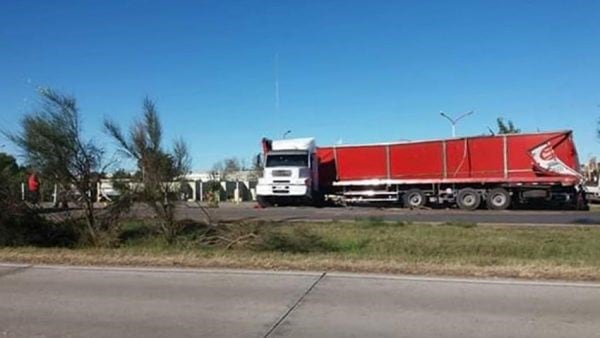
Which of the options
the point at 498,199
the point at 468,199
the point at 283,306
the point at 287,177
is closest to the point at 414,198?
the point at 468,199

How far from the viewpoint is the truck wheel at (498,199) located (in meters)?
30.2

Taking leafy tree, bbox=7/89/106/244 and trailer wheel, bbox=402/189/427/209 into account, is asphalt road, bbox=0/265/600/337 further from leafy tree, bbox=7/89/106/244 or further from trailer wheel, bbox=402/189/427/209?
trailer wheel, bbox=402/189/427/209

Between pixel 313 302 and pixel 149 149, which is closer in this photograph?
pixel 313 302

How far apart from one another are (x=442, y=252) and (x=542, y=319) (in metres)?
6.89

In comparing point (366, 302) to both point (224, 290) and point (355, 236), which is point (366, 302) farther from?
point (355, 236)

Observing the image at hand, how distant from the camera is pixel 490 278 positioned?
9.80 meters

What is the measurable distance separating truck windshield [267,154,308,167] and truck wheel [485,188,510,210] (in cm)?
812

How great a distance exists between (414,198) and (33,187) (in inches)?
810

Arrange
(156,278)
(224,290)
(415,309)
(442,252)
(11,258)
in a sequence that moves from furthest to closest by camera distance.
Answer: (442,252), (11,258), (156,278), (224,290), (415,309)

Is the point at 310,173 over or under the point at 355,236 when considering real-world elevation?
over

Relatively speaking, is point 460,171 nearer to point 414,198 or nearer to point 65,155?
point 414,198

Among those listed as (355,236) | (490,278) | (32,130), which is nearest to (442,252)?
(355,236)

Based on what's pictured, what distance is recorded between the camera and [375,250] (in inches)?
566

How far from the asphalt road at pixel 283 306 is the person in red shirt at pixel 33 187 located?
4773 mm
